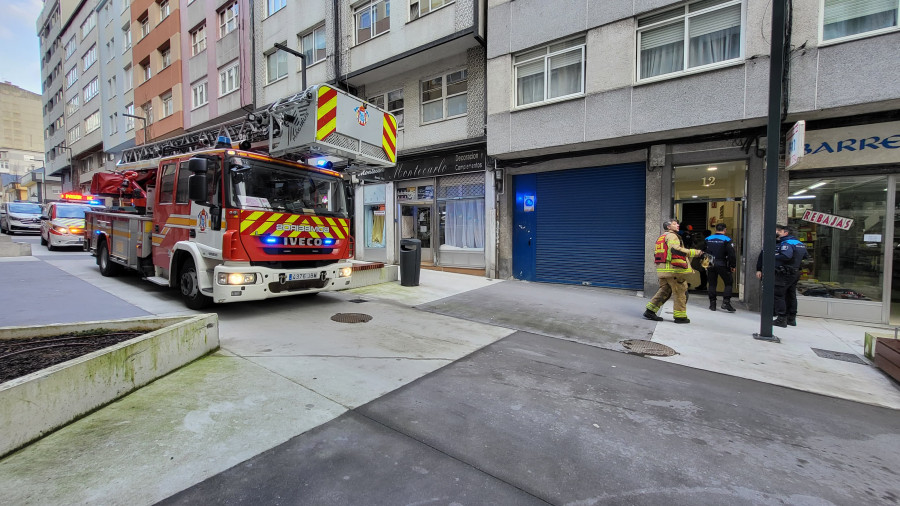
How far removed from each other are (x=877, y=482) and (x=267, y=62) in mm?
20869

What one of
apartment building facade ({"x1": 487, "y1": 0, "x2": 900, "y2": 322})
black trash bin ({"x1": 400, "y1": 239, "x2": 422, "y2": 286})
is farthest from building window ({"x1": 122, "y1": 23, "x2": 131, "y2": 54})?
black trash bin ({"x1": 400, "y1": 239, "x2": 422, "y2": 286})

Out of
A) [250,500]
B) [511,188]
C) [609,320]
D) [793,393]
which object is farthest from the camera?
[511,188]

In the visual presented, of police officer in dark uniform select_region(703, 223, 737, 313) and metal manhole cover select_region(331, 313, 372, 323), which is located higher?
police officer in dark uniform select_region(703, 223, 737, 313)

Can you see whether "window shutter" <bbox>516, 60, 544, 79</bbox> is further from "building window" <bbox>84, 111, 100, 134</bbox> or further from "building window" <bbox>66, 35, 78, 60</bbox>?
"building window" <bbox>66, 35, 78, 60</bbox>

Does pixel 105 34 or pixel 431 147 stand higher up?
pixel 105 34

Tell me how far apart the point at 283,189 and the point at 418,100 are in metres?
8.09

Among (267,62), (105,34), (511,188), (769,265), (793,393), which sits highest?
(105,34)

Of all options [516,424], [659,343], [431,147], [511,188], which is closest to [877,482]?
[516,424]

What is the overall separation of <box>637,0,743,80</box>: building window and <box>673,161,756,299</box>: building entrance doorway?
88.6 inches

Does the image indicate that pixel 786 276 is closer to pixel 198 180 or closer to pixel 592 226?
pixel 592 226

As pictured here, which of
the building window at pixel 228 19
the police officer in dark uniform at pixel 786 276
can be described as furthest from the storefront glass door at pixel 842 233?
the building window at pixel 228 19

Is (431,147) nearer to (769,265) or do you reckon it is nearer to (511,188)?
(511,188)

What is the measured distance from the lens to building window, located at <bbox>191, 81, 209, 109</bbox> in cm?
2044

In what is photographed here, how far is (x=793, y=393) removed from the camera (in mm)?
4168
